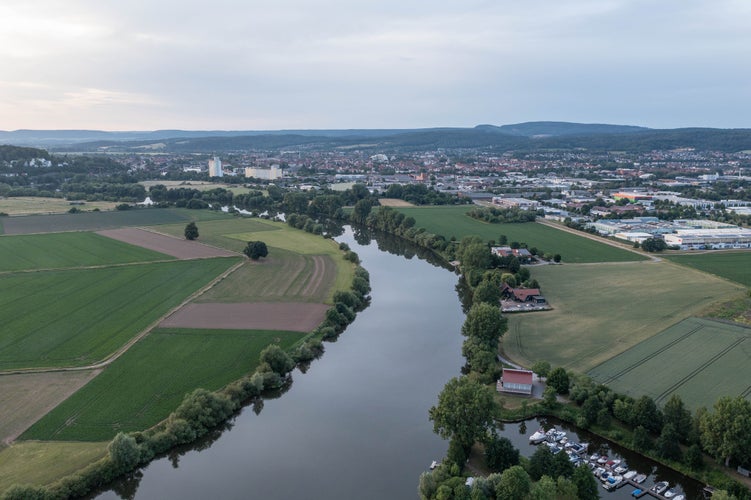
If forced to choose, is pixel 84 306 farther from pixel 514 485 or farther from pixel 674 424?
pixel 674 424

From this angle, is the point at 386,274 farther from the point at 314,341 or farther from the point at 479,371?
the point at 479,371

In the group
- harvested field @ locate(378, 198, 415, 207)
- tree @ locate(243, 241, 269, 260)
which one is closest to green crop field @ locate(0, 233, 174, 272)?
tree @ locate(243, 241, 269, 260)

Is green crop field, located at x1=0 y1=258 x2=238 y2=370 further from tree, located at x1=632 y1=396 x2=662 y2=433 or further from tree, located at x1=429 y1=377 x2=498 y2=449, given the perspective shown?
tree, located at x1=632 y1=396 x2=662 y2=433

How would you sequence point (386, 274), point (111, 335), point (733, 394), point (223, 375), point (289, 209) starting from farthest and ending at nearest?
1. point (289, 209)
2. point (386, 274)
3. point (111, 335)
4. point (223, 375)
5. point (733, 394)

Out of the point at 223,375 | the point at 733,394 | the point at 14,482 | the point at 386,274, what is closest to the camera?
the point at 14,482

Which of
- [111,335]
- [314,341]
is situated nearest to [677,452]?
[314,341]

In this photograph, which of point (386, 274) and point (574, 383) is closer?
point (574, 383)
